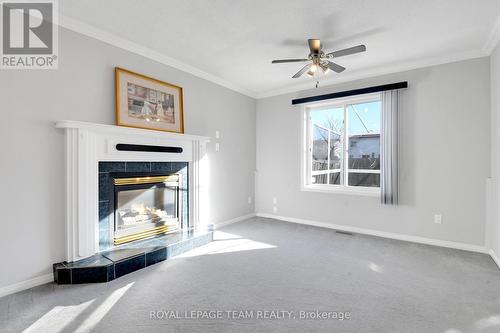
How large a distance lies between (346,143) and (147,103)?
3240 mm

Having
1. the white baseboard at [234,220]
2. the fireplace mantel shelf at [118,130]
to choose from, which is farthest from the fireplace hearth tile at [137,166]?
the white baseboard at [234,220]

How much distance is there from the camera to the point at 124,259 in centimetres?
260

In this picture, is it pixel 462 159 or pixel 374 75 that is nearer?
pixel 462 159

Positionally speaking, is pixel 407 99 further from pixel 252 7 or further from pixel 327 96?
pixel 252 7

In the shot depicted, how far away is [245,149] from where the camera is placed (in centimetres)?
511

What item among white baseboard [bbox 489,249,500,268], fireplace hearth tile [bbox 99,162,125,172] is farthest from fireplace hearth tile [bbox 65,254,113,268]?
white baseboard [bbox 489,249,500,268]

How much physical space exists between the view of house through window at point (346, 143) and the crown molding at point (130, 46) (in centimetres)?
196

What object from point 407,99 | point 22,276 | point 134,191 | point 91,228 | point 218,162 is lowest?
point 22,276

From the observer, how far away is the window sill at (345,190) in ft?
13.4

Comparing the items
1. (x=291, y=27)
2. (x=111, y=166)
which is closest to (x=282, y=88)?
(x=291, y=27)

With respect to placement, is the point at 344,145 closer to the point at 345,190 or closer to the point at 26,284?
the point at 345,190

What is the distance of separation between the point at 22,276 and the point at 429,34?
487 cm

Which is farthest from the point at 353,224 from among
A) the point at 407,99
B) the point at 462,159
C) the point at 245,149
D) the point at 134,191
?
the point at 134,191

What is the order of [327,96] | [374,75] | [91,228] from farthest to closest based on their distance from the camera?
[327,96] → [374,75] → [91,228]
